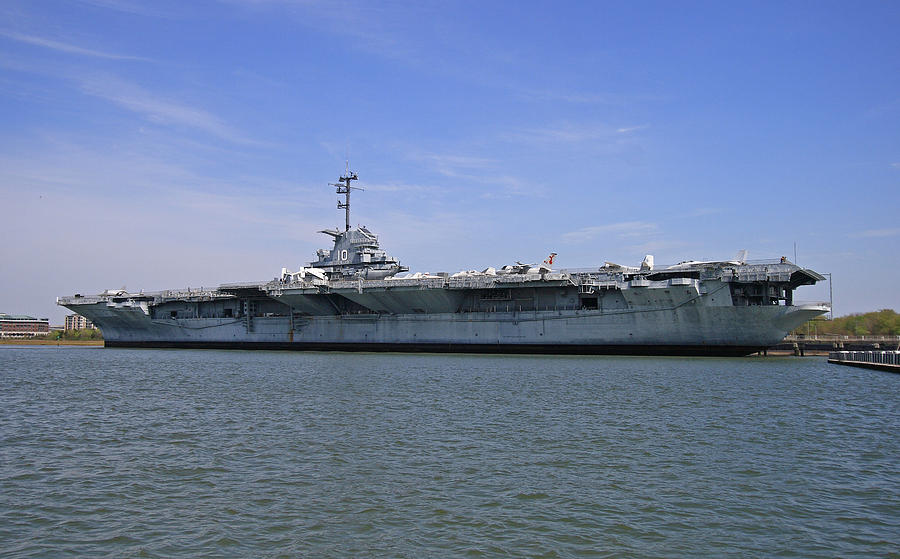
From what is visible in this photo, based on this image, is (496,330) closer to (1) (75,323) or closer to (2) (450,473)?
(2) (450,473)

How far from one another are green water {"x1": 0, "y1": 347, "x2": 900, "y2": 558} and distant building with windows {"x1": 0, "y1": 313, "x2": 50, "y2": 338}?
119 m

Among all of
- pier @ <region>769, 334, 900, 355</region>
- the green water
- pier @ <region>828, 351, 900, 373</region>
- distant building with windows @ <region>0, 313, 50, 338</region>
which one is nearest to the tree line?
pier @ <region>769, 334, 900, 355</region>

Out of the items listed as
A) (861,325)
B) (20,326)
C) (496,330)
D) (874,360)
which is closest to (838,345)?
(874,360)

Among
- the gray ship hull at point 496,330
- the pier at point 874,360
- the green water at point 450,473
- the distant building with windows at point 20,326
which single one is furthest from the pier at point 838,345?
the distant building with windows at point 20,326

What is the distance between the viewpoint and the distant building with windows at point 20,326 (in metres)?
118

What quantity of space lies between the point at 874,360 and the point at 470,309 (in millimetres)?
17507

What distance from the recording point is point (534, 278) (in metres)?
31.5

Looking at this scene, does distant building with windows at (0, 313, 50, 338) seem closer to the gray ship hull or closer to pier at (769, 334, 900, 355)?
the gray ship hull

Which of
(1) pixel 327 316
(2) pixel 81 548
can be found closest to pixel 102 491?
(2) pixel 81 548

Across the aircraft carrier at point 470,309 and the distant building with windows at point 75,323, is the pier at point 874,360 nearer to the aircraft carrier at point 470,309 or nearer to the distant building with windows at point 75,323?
the aircraft carrier at point 470,309

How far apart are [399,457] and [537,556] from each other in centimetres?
401

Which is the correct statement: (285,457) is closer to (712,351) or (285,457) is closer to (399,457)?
(399,457)

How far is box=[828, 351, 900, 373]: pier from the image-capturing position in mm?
25297

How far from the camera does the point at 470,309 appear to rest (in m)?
35.1
